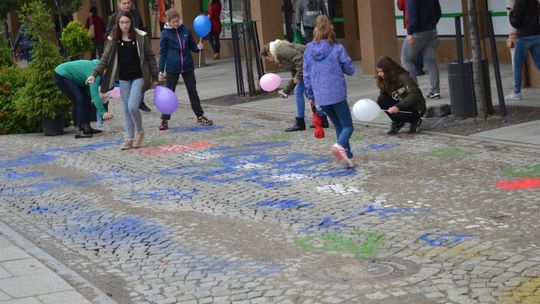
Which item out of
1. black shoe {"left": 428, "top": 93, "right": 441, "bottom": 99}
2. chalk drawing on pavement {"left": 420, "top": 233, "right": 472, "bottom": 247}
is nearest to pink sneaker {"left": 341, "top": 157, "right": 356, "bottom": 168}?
chalk drawing on pavement {"left": 420, "top": 233, "right": 472, "bottom": 247}

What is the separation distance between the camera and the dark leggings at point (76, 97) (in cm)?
1486

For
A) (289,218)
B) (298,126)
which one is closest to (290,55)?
(298,126)

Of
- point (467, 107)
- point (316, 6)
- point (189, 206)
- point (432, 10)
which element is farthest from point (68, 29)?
point (189, 206)

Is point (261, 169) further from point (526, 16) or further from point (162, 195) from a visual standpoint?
point (526, 16)

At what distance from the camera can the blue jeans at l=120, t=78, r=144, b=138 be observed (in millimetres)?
13258

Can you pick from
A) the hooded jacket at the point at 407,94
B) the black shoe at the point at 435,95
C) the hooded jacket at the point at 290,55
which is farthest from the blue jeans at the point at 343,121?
the black shoe at the point at 435,95

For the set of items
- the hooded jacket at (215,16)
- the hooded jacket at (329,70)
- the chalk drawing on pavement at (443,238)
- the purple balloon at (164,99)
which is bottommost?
the chalk drawing on pavement at (443,238)

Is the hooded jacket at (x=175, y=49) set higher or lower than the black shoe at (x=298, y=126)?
higher

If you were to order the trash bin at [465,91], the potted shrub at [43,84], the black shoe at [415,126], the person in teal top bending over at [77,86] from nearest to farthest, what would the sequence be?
the black shoe at [415,126] → the trash bin at [465,91] → the person in teal top bending over at [77,86] → the potted shrub at [43,84]

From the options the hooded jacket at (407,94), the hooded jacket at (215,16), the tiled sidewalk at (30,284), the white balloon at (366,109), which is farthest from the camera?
the hooded jacket at (215,16)

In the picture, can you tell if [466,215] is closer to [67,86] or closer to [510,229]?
[510,229]

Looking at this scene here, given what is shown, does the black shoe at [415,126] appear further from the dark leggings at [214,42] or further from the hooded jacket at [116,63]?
the dark leggings at [214,42]

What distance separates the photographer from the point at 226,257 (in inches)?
307

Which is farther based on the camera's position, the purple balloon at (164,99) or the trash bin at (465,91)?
the purple balloon at (164,99)
